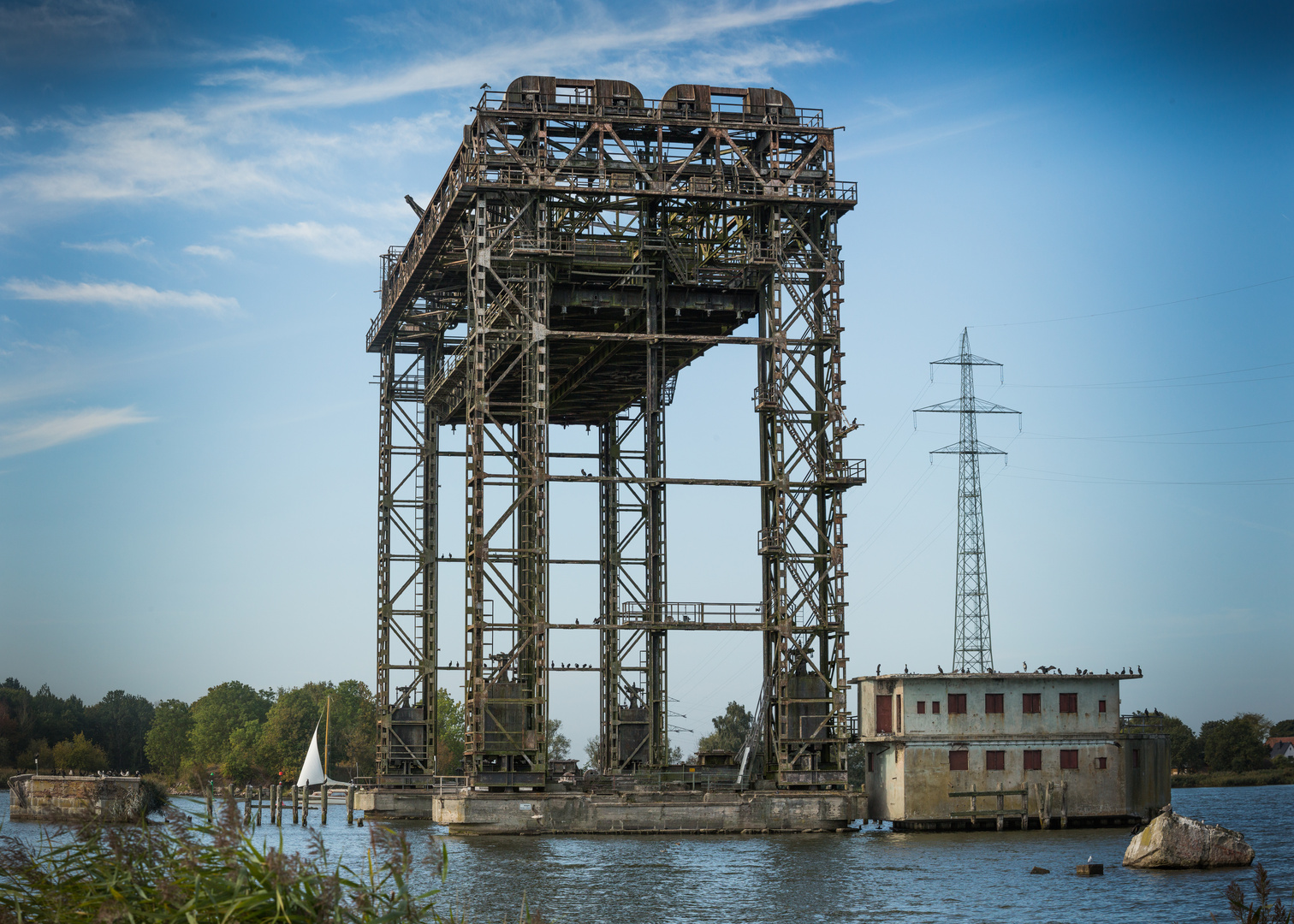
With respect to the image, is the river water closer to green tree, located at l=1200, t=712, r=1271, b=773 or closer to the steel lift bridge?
the steel lift bridge

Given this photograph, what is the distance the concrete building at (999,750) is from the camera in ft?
183

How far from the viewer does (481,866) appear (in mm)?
42844

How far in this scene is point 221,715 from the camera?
16038 cm

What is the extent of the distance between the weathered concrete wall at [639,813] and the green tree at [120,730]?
113626mm

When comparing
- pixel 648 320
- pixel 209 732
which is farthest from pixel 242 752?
pixel 648 320

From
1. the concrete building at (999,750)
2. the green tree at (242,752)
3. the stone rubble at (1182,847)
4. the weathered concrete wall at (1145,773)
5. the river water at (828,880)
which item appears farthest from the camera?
the green tree at (242,752)

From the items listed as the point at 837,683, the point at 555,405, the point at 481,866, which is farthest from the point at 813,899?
the point at 555,405

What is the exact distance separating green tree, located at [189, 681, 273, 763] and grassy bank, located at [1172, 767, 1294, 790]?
105 meters

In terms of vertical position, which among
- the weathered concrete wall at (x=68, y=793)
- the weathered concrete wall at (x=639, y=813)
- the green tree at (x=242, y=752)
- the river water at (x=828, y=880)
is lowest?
the green tree at (x=242, y=752)

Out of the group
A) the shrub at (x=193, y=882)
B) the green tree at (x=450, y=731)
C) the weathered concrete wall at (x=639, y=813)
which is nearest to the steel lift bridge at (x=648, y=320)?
the weathered concrete wall at (x=639, y=813)

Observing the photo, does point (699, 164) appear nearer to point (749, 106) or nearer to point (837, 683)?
point (749, 106)

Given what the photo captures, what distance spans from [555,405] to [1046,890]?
40257 mm

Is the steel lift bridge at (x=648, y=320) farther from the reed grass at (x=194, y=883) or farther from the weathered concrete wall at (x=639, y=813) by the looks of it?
the reed grass at (x=194, y=883)

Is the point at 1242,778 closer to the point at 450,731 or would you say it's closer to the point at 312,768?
the point at 450,731
